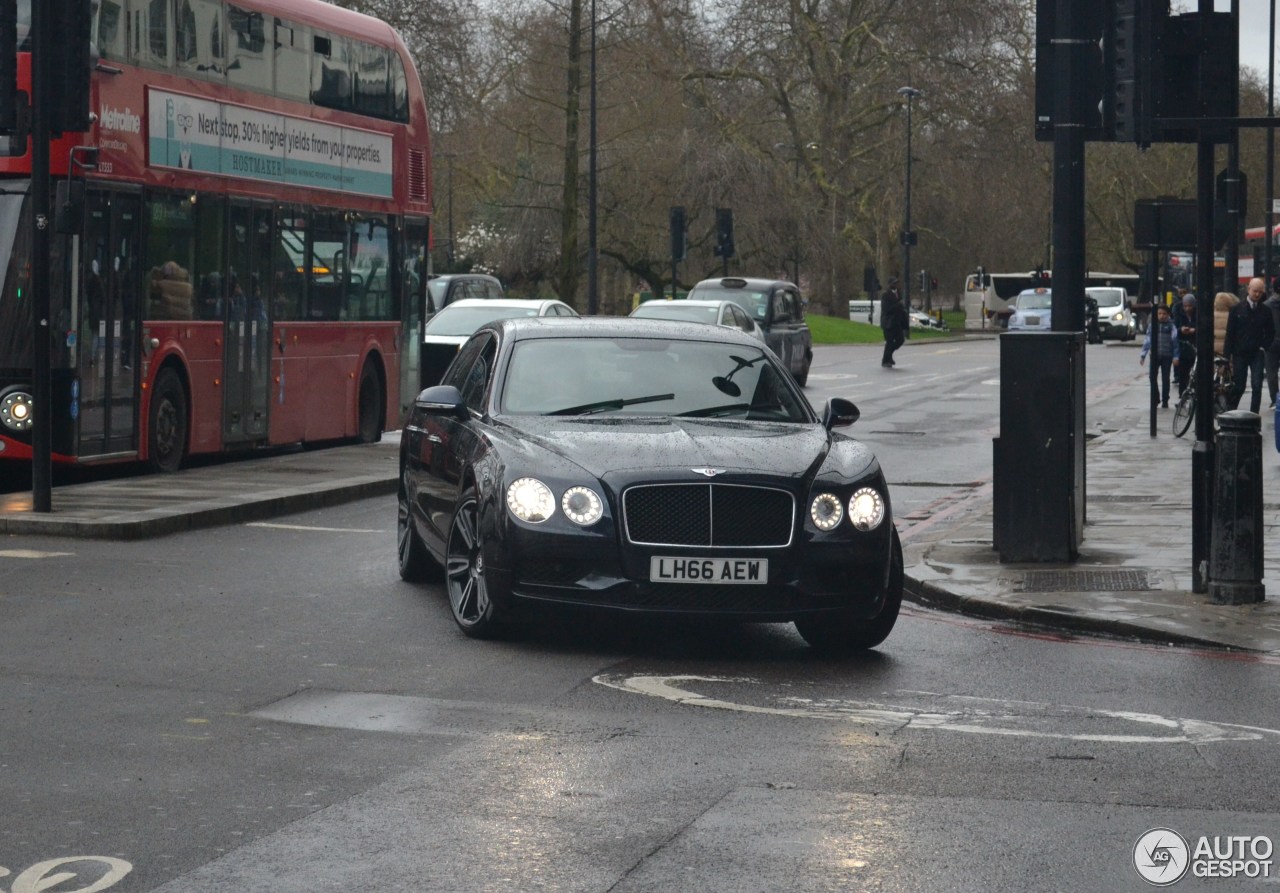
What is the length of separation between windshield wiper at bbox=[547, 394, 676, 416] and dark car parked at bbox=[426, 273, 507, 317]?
29.8m

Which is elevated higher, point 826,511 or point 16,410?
point 16,410

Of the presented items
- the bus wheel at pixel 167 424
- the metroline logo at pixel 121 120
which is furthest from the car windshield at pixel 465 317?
the metroline logo at pixel 121 120

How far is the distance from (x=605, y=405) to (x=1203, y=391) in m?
3.18

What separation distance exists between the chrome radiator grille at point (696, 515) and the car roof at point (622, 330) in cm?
189

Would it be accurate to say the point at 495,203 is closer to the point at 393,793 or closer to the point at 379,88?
the point at 379,88

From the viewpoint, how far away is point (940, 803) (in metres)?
6.26

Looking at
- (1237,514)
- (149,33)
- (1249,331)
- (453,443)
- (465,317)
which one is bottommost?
(1237,514)

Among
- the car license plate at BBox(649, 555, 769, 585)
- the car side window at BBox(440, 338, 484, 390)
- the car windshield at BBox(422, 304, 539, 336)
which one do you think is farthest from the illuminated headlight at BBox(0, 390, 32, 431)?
the car windshield at BBox(422, 304, 539, 336)

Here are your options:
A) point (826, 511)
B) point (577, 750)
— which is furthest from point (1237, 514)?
point (577, 750)

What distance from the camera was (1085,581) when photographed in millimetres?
11539

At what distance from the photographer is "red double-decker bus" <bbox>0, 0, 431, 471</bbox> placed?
52.0 feet

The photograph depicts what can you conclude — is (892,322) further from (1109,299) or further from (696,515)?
(696,515)

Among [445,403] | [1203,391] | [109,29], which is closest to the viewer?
[445,403]

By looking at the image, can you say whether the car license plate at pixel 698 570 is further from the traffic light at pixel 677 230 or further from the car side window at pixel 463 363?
the traffic light at pixel 677 230
